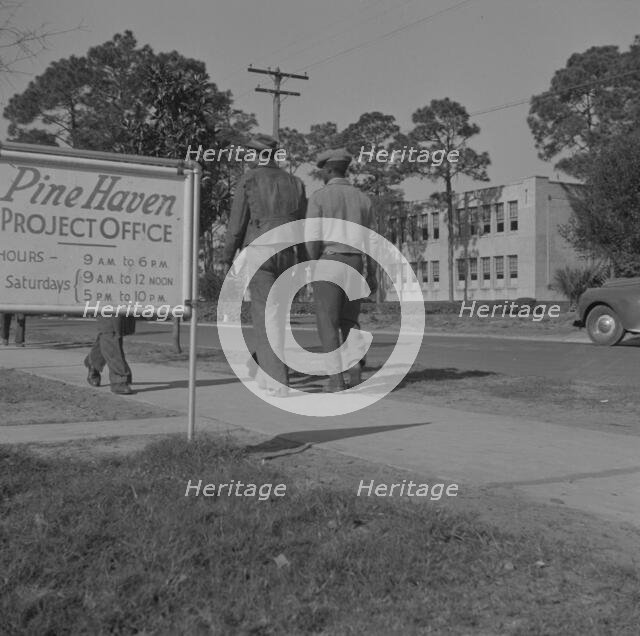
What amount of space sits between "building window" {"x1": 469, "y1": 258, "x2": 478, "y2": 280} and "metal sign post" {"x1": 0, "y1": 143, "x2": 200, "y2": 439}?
6193cm

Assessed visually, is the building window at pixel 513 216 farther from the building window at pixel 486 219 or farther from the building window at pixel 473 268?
the building window at pixel 473 268

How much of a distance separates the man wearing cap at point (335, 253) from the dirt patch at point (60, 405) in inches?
64.4

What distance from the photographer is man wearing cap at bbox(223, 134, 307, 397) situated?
24.1 feet

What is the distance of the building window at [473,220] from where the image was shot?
2574 inches

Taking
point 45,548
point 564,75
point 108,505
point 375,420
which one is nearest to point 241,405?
point 375,420

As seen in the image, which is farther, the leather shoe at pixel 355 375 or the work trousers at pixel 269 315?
the leather shoe at pixel 355 375

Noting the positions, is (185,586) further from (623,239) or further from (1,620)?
(623,239)

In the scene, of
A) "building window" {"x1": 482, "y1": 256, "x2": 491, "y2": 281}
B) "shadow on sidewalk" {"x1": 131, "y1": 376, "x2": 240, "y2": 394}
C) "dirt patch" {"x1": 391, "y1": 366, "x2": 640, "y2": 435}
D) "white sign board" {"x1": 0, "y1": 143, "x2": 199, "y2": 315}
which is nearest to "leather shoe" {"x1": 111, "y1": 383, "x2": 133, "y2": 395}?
"shadow on sidewalk" {"x1": 131, "y1": 376, "x2": 240, "y2": 394}

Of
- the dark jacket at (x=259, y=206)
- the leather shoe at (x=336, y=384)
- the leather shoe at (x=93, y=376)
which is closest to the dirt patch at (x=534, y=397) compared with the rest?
the leather shoe at (x=336, y=384)

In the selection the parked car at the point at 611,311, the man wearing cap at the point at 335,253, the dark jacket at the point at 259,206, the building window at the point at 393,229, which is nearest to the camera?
the dark jacket at the point at 259,206

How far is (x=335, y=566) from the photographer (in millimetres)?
3365

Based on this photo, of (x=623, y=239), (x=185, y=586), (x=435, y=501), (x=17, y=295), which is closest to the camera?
(x=185, y=586)

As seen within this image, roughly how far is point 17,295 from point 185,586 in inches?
81.2

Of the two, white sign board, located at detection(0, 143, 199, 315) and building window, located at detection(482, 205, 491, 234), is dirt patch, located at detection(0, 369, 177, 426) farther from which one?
building window, located at detection(482, 205, 491, 234)
